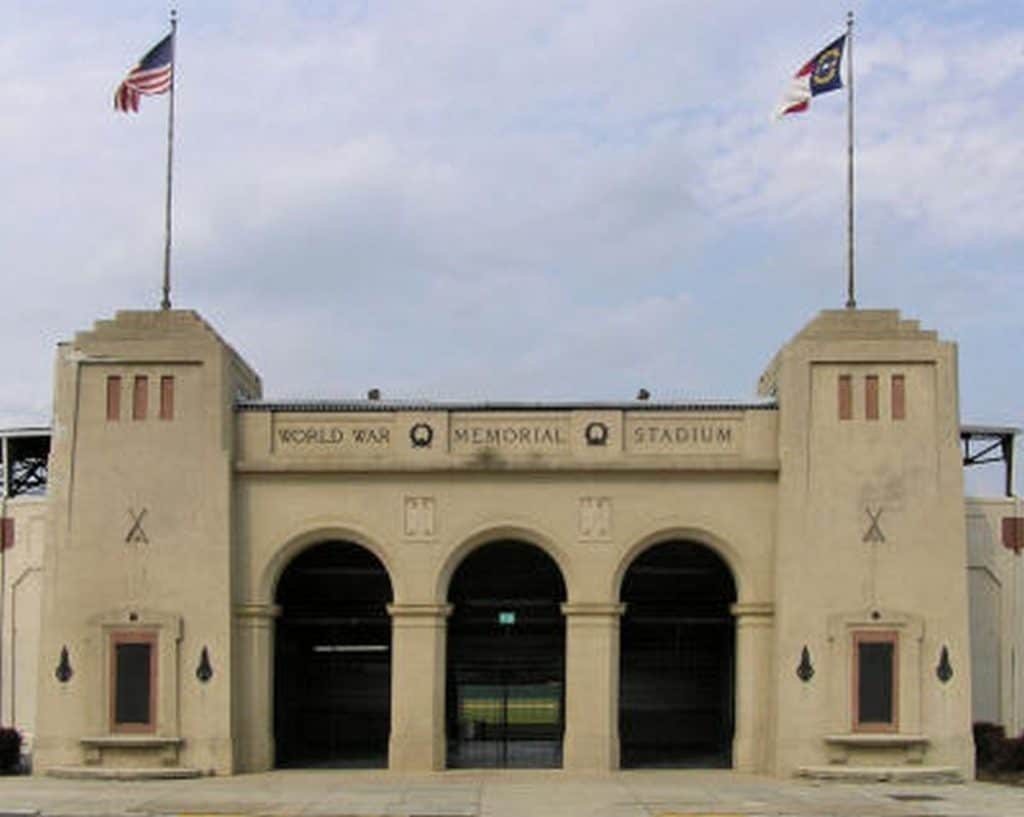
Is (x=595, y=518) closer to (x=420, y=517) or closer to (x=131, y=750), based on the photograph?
(x=420, y=517)

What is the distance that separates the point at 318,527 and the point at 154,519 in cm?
340

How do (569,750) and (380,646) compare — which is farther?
(380,646)

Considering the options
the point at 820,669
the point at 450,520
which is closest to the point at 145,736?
the point at 450,520

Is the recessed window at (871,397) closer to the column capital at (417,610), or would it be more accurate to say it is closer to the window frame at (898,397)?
the window frame at (898,397)

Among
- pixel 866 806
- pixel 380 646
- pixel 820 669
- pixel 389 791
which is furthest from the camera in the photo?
pixel 380 646

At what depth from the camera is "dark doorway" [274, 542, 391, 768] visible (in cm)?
3922

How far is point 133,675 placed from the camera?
1367 inches

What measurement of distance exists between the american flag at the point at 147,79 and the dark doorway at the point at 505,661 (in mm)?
12989

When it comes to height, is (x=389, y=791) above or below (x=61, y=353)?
below

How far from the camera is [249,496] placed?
3569 centimetres

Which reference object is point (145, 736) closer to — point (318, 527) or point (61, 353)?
point (318, 527)

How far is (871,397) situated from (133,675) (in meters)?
16.4

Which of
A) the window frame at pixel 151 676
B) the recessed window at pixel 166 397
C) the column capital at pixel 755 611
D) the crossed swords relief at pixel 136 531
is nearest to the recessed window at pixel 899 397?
the column capital at pixel 755 611

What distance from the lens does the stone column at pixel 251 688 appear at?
35062 millimetres
